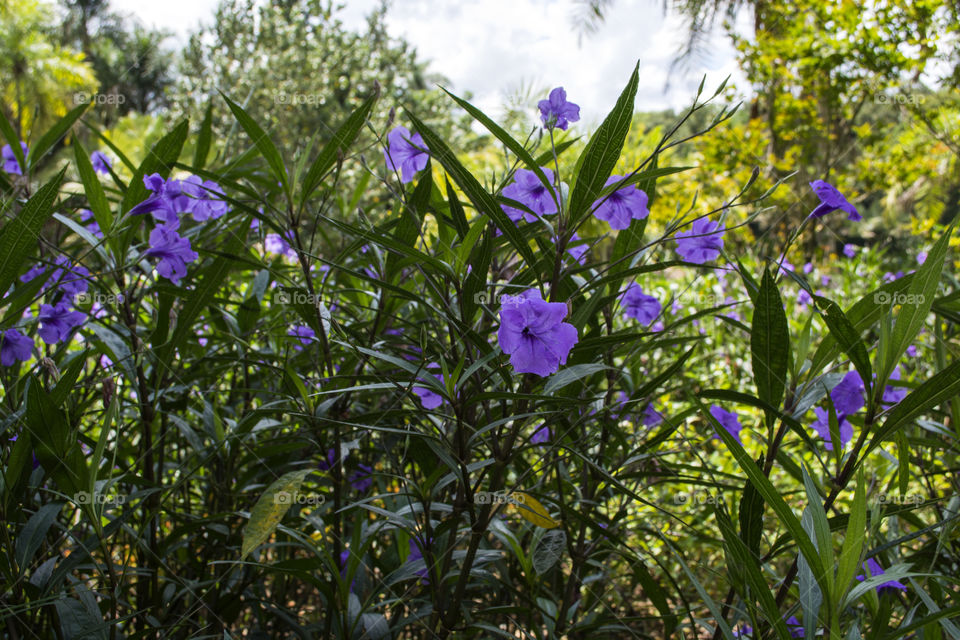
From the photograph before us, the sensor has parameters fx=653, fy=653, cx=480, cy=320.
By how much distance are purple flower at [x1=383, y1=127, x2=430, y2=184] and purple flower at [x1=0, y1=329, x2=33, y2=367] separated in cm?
61

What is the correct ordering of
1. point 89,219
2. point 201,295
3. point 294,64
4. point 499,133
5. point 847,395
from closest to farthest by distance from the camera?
point 499,133, point 201,295, point 847,395, point 89,219, point 294,64

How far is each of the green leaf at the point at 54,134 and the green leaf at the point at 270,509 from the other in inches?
26.8

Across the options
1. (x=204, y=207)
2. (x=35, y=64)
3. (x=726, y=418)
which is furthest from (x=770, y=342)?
(x=35, y=64)

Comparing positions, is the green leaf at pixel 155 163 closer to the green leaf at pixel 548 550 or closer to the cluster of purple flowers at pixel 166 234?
the cluster of purple flowers at pixel 166 234

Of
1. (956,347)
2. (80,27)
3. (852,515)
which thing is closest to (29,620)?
(852,515)

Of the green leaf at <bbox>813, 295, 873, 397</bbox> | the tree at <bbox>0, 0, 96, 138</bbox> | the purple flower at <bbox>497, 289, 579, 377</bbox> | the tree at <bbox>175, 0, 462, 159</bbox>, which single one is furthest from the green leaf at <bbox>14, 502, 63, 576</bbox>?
the tree at <bbox>0, 0, 96, 138</bbox>

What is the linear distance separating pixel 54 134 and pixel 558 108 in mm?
811

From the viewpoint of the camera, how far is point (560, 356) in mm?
710

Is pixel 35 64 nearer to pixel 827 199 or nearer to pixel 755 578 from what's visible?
Result: pixel 827 199

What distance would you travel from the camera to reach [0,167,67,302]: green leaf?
79 cm

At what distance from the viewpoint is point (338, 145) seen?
88 cm

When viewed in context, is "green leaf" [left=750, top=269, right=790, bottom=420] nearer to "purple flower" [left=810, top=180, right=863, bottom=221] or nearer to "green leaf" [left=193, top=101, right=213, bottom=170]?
"purple flower" [left=810, top=180, right=863, bottom=221]

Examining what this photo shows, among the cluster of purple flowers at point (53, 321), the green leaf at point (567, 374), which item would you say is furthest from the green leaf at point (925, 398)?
the cluster of purple flowers at point (53, 321)

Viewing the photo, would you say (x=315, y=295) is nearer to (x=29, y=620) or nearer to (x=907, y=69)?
(x=29, y=620)
